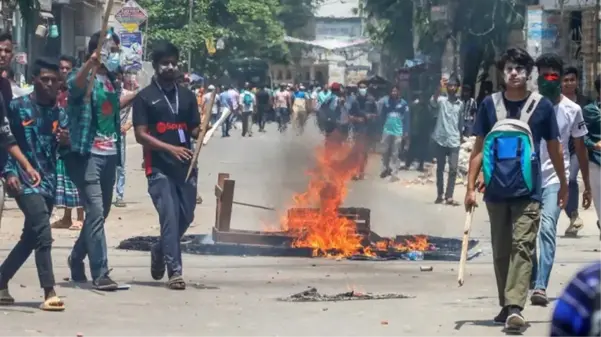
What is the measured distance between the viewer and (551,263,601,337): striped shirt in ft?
7.77

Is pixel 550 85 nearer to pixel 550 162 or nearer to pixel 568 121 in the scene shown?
pixel 568 121

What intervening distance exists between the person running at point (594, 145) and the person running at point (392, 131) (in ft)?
43.5

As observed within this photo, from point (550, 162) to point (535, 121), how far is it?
0.76 m

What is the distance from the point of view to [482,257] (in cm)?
1227

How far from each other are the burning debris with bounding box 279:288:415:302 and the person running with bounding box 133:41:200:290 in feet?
2.99

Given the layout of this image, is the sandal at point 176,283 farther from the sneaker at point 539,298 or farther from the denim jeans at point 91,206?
the sneaker at point 539,298

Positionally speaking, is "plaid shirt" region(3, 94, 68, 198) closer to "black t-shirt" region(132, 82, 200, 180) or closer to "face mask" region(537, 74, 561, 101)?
"black t-shirt" region(132, 82, 200, 180)

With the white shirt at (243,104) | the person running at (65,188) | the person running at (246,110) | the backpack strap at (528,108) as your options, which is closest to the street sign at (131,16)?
the person running at (65,188)

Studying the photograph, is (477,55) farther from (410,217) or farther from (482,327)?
(482,327)

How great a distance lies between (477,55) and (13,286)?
23.7 meters

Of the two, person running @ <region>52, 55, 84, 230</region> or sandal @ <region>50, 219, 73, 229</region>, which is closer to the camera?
person running @ <region>52, 55, 84, 230</region>

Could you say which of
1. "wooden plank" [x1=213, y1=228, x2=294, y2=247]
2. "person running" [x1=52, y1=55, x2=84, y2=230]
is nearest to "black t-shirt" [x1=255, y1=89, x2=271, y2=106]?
"person running" [x1=52, y1=55, x2=84, y2=230]

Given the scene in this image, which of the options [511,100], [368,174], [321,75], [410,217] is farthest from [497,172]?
[321,75]

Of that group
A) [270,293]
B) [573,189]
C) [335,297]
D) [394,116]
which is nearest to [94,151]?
[270,293]
